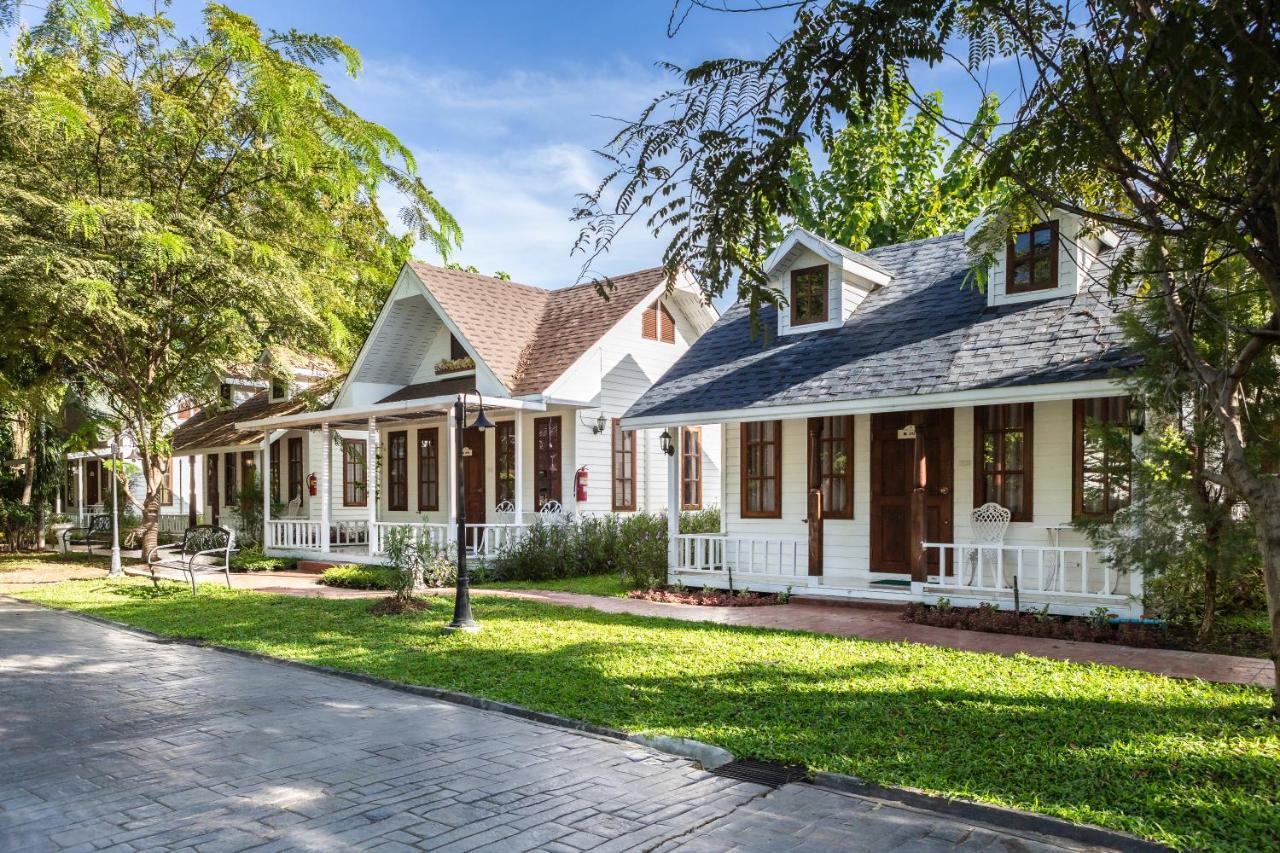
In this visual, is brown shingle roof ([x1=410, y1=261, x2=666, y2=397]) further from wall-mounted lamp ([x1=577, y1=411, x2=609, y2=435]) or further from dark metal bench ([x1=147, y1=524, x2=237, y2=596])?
dark metal bench ([x1=147, y1=524, x2=237, y2=596])

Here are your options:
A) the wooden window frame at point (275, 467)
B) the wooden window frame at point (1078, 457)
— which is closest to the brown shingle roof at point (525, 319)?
the wooden window frame at point (275, 467)

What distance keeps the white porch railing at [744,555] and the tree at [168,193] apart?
7.61m

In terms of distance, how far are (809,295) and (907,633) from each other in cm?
659

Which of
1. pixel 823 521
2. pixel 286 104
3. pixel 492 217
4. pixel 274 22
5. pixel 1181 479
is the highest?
pixel 274 22

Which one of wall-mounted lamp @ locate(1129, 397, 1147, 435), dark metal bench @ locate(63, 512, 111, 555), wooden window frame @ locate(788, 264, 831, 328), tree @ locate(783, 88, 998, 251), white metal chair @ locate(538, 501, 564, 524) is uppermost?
tree @ locate(783, 88, 998, 251)

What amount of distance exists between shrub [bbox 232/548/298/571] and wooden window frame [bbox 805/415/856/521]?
12441mm

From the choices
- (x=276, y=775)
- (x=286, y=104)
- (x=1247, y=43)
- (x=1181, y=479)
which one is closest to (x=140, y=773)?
(x=276, y=775)

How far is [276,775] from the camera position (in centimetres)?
556

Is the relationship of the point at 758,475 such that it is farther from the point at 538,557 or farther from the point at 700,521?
the point at 538,557

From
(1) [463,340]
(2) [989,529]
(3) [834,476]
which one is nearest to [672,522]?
(3) [834,476]

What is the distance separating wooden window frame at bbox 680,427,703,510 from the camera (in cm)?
1944

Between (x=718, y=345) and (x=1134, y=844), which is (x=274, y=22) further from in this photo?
(x=1134, y=844)

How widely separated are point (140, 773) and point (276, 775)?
2.96ft

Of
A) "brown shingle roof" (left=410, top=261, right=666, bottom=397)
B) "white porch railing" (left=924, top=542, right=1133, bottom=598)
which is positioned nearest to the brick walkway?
"white porch railing" (left=924, top=542, right=1133, bottom=598)
